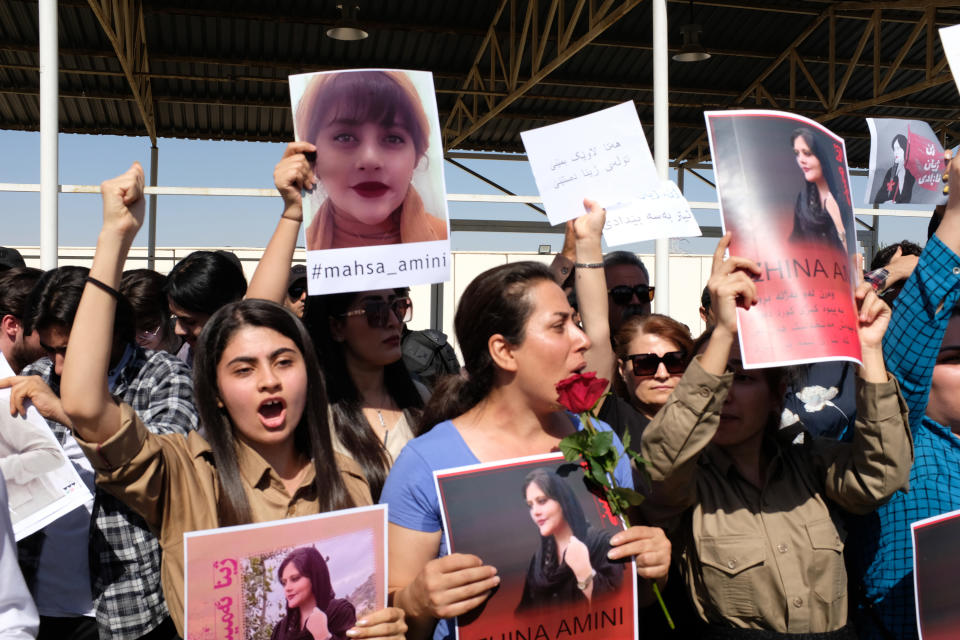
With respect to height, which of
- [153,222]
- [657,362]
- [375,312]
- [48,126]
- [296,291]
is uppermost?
[153,222]

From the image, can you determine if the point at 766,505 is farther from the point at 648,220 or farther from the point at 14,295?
the point at 14,295

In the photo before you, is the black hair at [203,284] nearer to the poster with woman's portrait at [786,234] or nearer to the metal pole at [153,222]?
the poster with woman's portrait at [786,234]

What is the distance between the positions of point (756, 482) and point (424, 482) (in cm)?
95

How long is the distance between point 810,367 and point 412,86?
155 cm

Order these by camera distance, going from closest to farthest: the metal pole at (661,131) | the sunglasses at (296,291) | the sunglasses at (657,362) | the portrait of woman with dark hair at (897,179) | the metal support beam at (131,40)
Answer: the sunglasses at (657,362) < the portrait of woman with dark hair at (897,179) < the sunglasses at (296,291) < the metal pole at (661,131) < the metal support beam at (131,40)

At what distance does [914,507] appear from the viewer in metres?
2.21

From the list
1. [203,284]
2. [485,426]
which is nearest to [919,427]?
[485,426]

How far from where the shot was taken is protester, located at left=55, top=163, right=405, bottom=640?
1812 mm

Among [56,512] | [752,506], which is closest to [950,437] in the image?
[752,506]

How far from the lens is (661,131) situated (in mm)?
6281

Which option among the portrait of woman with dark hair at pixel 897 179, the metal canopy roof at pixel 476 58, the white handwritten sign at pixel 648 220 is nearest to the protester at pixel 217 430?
the white handwritten sign at pixel 648 220

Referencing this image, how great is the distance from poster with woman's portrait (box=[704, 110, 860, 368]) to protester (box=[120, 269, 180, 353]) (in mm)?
2599

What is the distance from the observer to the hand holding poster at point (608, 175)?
2.73 metres

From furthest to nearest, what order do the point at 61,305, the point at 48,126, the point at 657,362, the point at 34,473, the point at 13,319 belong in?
1. the point at 48,126
2. the point at 13,319
3. the point at 657,362
4. the point at 61,305
5. the point at 34,473
